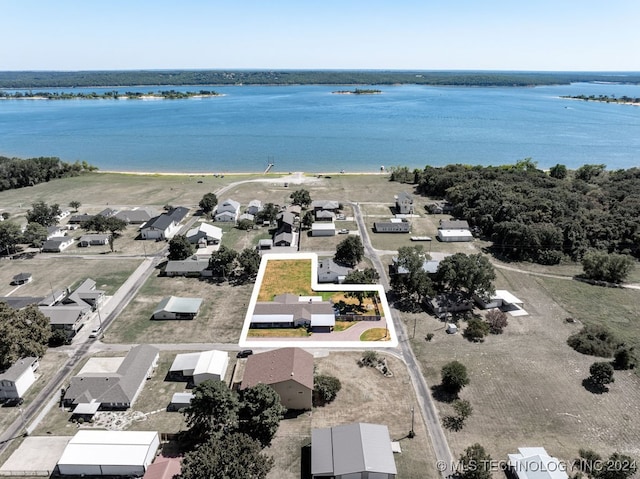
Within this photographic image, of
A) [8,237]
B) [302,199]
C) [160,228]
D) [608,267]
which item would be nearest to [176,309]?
[160,228]

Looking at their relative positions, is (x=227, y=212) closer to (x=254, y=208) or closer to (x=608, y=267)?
(x=254, y=208)

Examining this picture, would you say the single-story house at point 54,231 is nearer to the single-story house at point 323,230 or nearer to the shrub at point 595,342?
the single-story house at point 323,230

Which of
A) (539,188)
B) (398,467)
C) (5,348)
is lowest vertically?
(398,467)

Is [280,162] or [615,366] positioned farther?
[280,162]

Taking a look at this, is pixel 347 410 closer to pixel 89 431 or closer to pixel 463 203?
pixel 89 431

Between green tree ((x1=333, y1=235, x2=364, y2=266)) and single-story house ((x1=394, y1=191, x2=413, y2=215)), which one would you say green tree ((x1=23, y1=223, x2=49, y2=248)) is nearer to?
green tree ((x1=333, y1=235, x2=364, y2=266))

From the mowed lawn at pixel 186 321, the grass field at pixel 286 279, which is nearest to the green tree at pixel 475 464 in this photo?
the mowed lawn at pixel 186 321

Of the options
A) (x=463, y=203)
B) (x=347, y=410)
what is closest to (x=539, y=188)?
(x=463, y=203)

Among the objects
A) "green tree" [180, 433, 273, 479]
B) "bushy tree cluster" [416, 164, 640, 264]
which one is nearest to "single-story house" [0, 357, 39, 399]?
"green tree" [180, 433, 273, 479]
